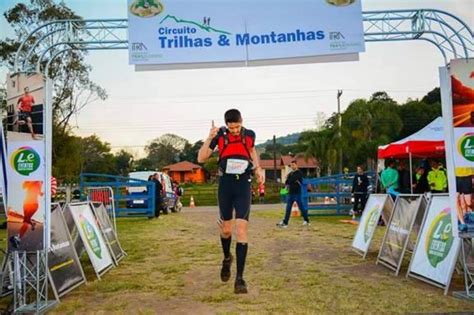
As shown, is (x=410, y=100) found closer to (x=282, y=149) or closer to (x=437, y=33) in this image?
(x=282, y=149)

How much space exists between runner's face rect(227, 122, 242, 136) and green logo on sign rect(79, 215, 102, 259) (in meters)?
2.59

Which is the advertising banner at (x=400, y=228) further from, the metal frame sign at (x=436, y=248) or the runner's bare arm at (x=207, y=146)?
the runner's bare arm at (x=207, y=146)

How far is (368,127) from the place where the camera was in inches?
2029

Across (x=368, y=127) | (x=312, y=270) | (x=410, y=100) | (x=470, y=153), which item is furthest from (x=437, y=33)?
(x=410, y=100)

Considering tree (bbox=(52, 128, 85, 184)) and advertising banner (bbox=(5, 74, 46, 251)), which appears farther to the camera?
tree (bbox=(52, 128, 85, 184))

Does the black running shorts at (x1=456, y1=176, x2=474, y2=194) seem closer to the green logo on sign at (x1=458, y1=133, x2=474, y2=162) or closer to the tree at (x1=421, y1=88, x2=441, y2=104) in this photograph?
the green logo on sign at (x1=458, y1=133, x2=474, y2=162)

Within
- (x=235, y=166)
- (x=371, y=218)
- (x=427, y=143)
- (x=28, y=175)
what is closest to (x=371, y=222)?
(x=371, y=218)

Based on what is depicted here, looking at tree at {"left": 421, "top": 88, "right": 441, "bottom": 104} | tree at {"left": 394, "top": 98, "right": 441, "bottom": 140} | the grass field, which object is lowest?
the grass field

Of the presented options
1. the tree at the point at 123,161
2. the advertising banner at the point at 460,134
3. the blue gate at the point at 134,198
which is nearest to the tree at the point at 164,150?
the tree at the point at 123,161

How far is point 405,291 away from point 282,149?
93.5 m

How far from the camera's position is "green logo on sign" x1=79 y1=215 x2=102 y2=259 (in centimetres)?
682

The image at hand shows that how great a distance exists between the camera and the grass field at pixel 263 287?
201 inches

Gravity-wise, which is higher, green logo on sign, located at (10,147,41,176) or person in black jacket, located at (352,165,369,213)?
green logo on sign, located at (10,147,41,176)

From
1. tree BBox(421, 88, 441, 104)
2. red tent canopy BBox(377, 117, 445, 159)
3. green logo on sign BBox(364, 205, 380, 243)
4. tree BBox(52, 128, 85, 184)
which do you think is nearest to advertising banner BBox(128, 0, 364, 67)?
green logo on sign BBox(364, 205, 380, 243)
